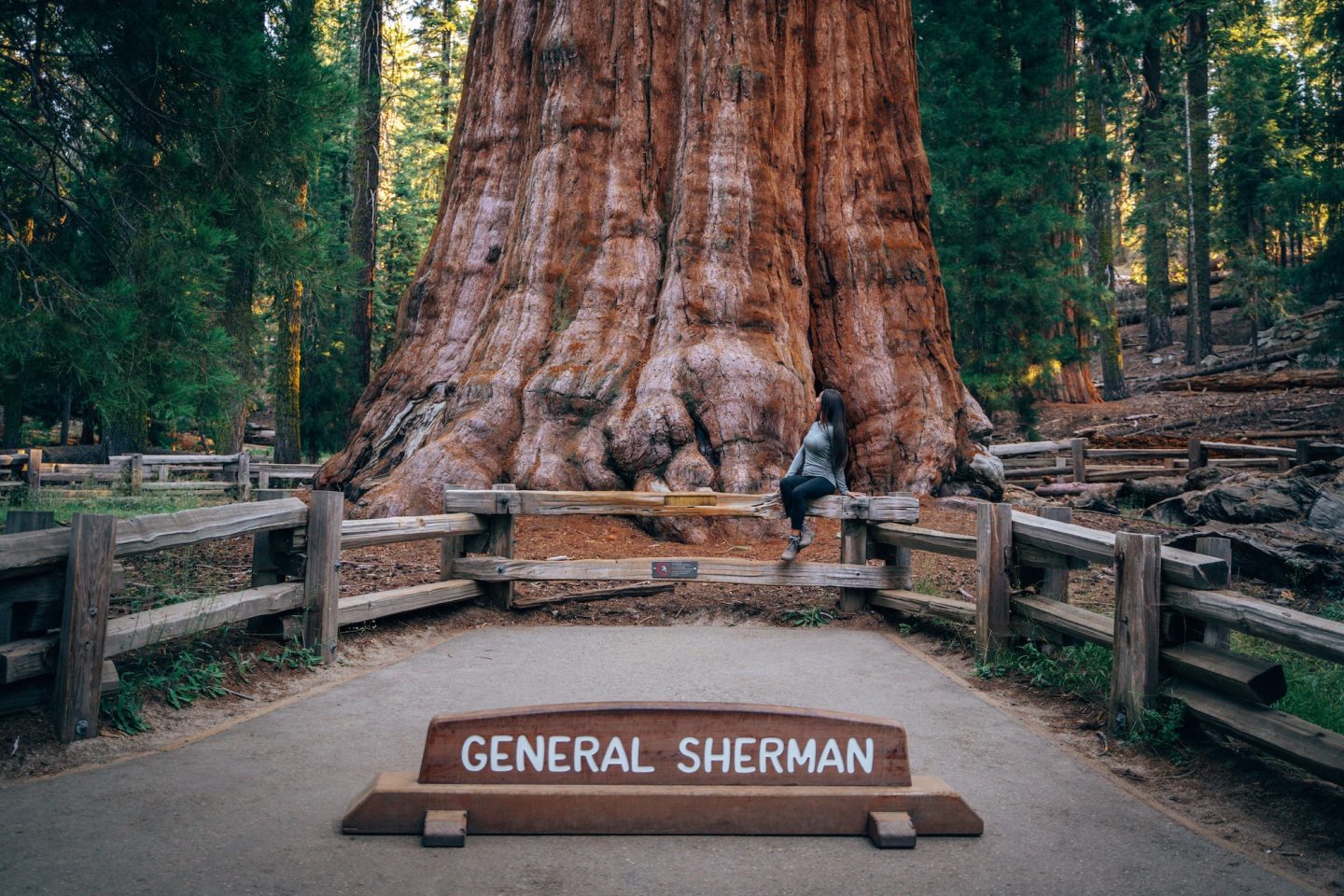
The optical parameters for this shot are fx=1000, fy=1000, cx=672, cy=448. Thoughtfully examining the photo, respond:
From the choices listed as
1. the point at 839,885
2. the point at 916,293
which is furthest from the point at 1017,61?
the point at 839,885

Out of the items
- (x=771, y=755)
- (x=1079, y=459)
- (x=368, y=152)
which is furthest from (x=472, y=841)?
(x=368, y=152)

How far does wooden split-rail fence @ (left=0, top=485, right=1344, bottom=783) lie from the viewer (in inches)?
205

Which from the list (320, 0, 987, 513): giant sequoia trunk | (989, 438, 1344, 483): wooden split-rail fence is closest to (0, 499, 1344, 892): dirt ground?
(320, 0, 987, 513): giant sequoia trunk

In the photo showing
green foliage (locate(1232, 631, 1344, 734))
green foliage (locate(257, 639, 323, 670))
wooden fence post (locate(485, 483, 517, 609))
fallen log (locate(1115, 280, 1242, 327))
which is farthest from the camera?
fallen log (locate(1115, 280, 1242, 327))

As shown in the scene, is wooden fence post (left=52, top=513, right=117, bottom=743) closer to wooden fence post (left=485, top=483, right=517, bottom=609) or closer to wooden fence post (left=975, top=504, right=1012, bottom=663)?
wooden fence post (left=485, top=483, right=517, bottom=609)

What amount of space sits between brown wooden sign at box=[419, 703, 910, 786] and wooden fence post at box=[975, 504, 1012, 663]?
3.65m

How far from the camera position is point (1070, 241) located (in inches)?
989

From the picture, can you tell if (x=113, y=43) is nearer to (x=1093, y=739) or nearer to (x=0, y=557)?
(x=0, y=557)

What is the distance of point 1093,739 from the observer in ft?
19.8

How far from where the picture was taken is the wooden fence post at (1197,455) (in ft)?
66.9

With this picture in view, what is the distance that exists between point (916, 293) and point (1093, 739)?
33.0 feet

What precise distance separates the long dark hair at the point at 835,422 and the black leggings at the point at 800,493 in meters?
0.25

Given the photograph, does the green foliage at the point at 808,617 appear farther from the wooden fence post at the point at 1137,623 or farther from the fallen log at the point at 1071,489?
the fallen log at the point at 1071,489

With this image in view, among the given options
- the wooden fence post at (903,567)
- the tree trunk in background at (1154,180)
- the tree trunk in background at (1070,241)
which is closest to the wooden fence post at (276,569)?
the wooden fence post at (903,567)
